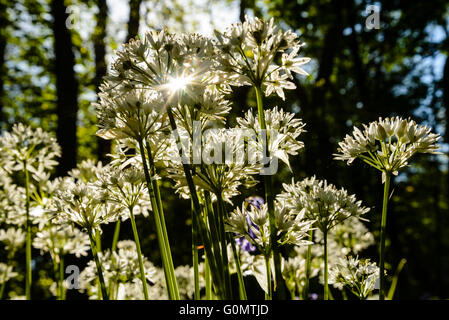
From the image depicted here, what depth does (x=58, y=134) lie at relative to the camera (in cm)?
467

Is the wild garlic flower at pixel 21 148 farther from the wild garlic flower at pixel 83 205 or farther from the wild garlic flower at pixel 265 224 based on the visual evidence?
the wild garlic flower at pixel 265 224

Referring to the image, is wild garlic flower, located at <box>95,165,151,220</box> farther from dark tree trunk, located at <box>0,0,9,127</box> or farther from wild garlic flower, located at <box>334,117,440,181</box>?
dark tree trunk, located at <box>0,0,9,127</box>

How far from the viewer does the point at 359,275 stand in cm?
112

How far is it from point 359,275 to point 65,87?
5.16 metres

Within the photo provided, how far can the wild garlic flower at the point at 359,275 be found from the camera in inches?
43.7

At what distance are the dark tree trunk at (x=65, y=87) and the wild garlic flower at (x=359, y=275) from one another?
13.2 feet

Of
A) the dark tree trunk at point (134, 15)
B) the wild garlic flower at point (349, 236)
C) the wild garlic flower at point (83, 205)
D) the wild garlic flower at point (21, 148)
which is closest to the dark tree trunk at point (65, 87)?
the dark tree trunk at point (134, 15)

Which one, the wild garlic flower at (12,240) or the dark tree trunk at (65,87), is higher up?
the dark tree trunk at (65,87)

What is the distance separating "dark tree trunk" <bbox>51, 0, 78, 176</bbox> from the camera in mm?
4621

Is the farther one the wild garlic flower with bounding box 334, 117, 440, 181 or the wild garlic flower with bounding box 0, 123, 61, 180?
the wild garlic flower with bounding box 0, 123, 61, 180

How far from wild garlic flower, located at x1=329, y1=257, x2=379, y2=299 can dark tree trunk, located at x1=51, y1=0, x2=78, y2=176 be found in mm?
4012

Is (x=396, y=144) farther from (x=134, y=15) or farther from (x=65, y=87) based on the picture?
(x=65, y=87)

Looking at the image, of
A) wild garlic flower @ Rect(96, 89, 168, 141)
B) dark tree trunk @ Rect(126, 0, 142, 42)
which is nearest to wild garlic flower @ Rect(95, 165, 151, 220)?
wild garlic flower @ Rect(96, 89, 168, 141)
